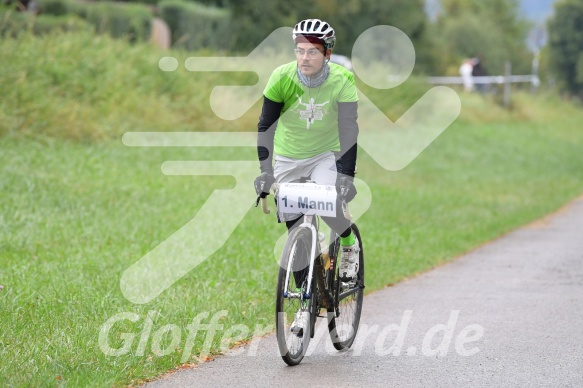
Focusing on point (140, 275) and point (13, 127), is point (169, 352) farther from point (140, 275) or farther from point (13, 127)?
point (13, 127)

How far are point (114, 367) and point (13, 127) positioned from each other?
1062 centimetres

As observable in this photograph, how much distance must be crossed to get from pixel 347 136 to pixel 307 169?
1.45ft

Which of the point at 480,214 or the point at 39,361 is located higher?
the point at 39,361

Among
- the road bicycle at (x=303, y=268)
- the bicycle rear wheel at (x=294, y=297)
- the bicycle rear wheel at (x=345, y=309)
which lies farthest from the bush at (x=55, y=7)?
the bicycle rear wheel at (x=294, y=297)

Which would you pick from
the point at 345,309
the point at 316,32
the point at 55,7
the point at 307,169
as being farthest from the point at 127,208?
the point at 55,7

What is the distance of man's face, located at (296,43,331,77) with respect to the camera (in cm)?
669

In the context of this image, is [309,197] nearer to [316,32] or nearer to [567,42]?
[316,32]

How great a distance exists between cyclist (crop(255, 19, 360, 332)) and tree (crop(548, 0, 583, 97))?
5885 cm

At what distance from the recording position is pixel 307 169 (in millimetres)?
7109

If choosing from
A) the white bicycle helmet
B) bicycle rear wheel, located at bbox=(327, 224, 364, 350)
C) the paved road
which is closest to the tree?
the paved road

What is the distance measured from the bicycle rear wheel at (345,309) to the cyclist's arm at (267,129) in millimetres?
851

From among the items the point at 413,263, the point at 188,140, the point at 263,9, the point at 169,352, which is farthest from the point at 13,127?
the point at 263,9

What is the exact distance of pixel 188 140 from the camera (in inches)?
760

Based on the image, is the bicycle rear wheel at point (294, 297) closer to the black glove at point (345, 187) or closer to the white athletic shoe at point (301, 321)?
the white athletic shoe at point (301, 321)
